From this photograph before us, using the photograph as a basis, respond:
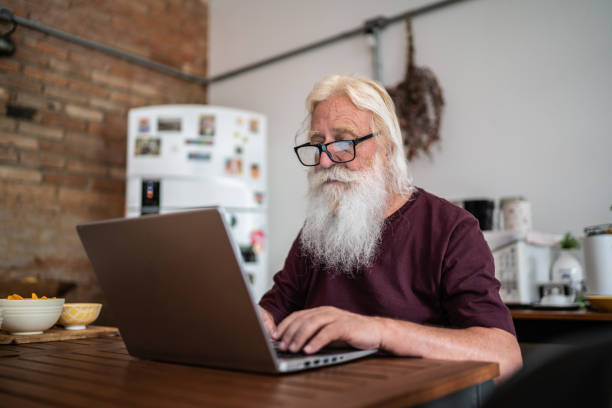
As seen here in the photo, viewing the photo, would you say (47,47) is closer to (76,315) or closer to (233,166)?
(233,166)

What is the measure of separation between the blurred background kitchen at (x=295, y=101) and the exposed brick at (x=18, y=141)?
0.03 feet

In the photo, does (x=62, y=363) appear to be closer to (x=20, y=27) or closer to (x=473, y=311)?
(x=473, y=311)

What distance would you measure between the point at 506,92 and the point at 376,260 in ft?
7.10

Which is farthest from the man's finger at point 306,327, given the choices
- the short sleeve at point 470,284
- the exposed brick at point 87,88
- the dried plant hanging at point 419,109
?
the exposed brick at point 87,88

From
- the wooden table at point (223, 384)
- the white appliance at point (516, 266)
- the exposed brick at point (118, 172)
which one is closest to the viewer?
the wooden table at point (223, 384)

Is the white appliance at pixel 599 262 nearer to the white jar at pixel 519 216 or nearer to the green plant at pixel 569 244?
the green plant at pixel 569 244

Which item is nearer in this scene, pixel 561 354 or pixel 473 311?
pixel 561 354

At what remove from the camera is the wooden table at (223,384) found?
0.64 meters

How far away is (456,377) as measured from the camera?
0.73 meters

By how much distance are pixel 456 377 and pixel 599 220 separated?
7.94 ft

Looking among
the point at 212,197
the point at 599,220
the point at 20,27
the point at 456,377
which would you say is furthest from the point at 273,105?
the point at 456,377

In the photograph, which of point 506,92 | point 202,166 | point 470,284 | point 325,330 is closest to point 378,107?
point 470,284

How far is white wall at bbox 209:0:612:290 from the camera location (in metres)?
2.81

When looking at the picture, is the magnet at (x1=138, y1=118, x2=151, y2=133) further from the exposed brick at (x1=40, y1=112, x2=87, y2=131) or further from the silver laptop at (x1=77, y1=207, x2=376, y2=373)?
the silver laptop at (x1=77, y1=207, x2=376, y2=373)
